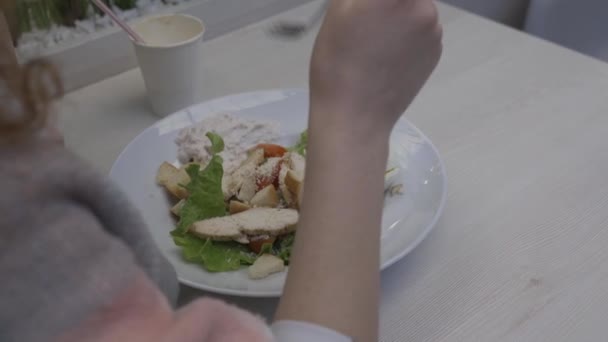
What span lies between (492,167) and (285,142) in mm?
261

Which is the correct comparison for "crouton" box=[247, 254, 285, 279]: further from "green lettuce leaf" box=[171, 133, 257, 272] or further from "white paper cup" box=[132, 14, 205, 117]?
"white paper cup" box=[132, 14, 205, 117]

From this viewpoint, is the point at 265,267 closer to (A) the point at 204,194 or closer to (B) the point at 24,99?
(A) the point at 204,194

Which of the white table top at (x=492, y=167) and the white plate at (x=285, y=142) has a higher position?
the white plate at (x=285, y=142)

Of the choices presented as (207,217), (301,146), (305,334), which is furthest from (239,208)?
(305,334)

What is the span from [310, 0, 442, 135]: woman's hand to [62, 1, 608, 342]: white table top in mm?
203

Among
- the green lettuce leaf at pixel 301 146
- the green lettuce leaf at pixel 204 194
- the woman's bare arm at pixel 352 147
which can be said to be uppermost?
the woman's bare arm at pixel 352 147

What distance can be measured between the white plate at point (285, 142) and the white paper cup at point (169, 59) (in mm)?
64

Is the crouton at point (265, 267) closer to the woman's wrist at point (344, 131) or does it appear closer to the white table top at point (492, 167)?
the white table top at point (492, 167)

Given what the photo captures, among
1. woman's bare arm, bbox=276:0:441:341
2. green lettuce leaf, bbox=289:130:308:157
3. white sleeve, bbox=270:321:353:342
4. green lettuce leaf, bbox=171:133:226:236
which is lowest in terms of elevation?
green lettuce leaf, bbox=289:130:308:157

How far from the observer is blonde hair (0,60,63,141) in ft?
0.91

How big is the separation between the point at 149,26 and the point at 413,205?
48cm

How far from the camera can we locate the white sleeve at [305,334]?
14.9 inches

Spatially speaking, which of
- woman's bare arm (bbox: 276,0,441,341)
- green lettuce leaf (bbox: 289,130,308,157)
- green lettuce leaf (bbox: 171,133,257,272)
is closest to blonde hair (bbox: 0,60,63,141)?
woman's bare arm (bbox: 276,0,441,341)

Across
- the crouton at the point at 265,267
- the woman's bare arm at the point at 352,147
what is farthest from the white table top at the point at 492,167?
the woman's bare arm at the point at 352,147
